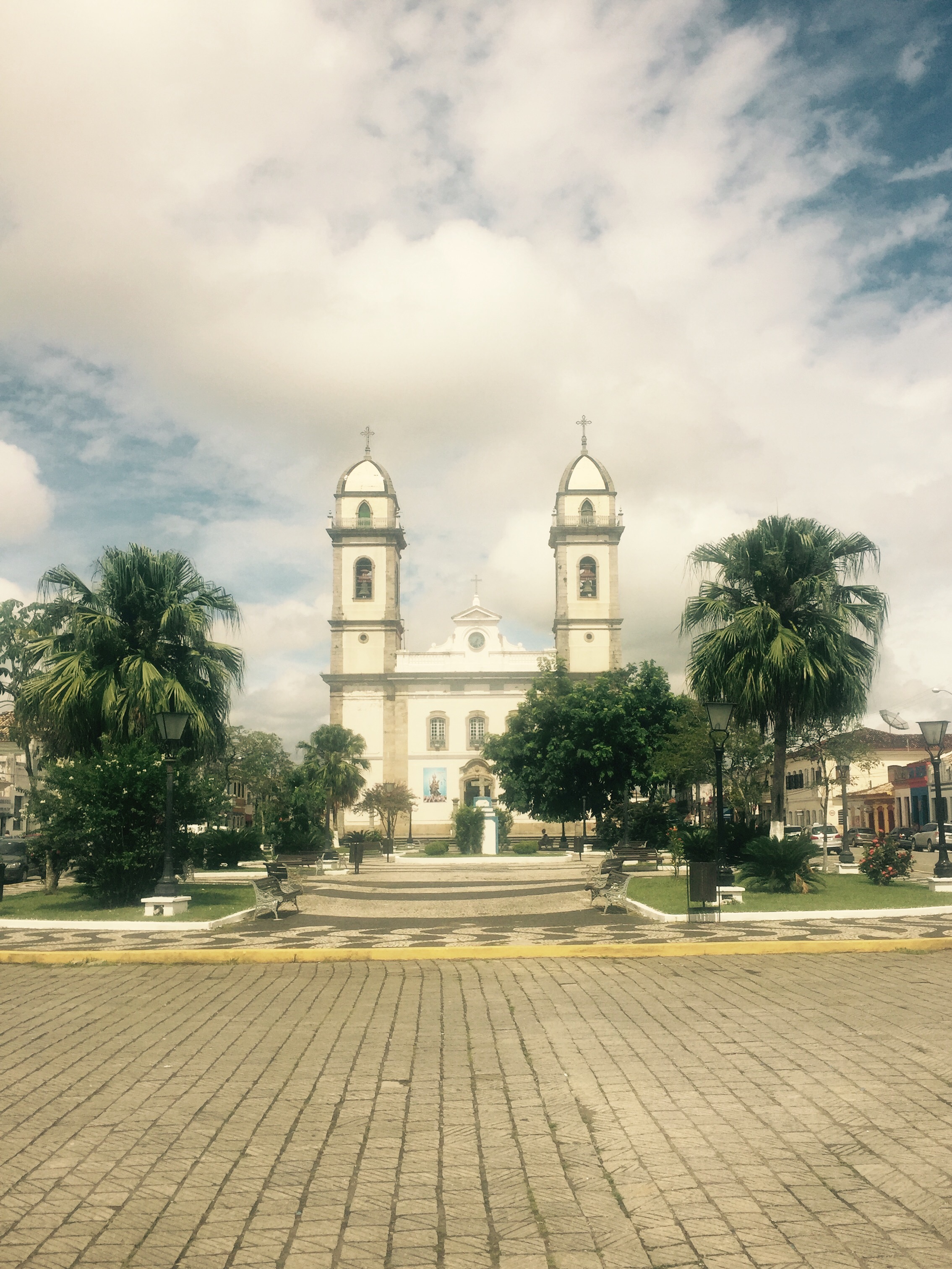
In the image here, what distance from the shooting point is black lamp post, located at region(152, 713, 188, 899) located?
15.4 m

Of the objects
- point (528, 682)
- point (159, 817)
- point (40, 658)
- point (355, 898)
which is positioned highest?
point (528, 682)

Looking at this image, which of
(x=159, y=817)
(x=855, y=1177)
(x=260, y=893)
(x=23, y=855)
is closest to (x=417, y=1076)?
(x=855, y=1177)

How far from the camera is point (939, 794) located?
17672 millimetres

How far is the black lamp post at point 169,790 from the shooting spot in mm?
15422

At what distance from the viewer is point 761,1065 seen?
19.2 feet

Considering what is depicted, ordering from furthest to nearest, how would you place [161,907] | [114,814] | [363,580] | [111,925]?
[363,580] < [114,814] < [161,907] < [111,925]

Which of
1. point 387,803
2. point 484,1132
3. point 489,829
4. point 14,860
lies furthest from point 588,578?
point 484,1132

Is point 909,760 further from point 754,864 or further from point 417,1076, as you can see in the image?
point 417,1076

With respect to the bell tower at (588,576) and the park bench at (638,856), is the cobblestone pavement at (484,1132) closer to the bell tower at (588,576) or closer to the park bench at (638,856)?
the park bench at (638,856)

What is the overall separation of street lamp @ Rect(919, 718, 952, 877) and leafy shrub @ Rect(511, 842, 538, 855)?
24.0 m

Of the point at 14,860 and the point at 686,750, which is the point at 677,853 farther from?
the point at 14,860

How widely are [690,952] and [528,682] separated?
56372 millimetres

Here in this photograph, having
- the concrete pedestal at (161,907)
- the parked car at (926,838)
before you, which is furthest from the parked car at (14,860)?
the parked car at (926,838)

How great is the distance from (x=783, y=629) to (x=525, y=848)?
27363 mm
